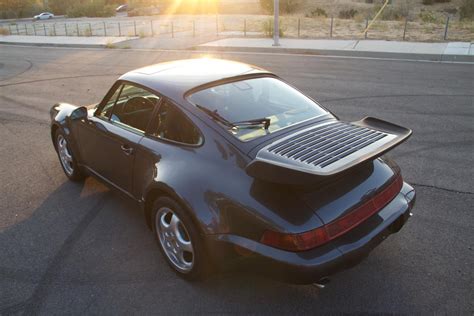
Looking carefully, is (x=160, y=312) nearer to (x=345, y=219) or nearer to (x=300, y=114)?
(x=345, y=219)

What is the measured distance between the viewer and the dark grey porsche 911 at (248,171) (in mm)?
2625

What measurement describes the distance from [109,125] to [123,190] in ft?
2.18

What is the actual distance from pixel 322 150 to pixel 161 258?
1.74 meters

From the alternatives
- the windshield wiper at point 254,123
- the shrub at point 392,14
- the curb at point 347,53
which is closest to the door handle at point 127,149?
the windshield wiper at point 254,123

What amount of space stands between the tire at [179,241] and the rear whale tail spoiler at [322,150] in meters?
0.71

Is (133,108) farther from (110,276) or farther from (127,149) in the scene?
(110,276)

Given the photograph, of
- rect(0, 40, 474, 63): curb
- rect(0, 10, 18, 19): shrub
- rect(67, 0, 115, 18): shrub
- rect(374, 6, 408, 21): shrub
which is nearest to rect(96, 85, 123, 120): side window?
rect(0, 40, 474, 63): curb

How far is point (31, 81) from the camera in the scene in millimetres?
12383

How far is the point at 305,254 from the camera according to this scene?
2.60m

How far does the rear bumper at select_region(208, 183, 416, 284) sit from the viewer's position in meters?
2.59

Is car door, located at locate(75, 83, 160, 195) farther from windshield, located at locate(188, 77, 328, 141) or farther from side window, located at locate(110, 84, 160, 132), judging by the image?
windshield, located at locate(188, 77, 328, 141)

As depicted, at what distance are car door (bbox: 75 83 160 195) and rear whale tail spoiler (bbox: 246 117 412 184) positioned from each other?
1.32 meters

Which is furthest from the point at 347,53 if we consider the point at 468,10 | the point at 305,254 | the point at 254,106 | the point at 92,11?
the point at 92,11

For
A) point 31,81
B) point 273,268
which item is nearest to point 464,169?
point 273,268
